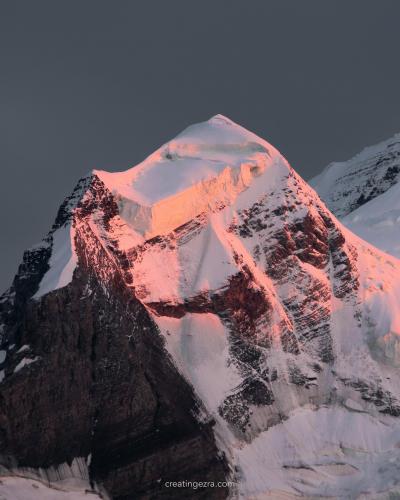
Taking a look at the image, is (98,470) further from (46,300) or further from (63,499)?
(46,300)

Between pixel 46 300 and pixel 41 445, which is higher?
pixel 46 300

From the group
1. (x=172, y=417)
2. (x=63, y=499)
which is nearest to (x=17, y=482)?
(x=63, y=499)

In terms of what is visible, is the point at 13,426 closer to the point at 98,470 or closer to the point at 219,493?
the point at 98,470

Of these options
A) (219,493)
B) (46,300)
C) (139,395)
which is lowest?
(219,493)

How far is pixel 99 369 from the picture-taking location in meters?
198

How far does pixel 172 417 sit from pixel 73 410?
32.8 ft

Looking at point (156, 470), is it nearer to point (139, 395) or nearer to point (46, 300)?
point (139, 395)

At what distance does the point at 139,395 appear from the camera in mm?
197125

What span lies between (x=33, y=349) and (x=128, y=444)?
1300 centimetres

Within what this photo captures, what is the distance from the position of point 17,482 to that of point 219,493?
20099 millimetres

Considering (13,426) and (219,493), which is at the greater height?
(13,426)

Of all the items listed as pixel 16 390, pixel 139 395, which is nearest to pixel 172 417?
pixel 139 395

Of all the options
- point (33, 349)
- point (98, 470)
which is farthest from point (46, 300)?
point (98, 470)

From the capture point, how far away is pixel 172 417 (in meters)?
198
